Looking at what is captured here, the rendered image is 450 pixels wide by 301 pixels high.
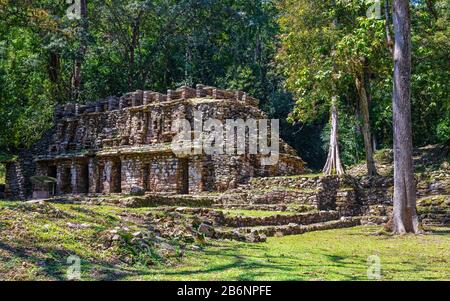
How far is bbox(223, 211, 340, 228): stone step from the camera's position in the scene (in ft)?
51.0

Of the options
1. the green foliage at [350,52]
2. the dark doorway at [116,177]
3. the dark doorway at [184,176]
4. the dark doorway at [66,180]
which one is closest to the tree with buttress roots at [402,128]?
the green foliage at [350,52]

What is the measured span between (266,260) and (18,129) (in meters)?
29.1

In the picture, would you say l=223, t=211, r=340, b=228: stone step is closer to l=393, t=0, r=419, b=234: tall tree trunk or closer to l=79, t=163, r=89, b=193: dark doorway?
l=393, t=0, r=419, b=234: tall tree trunk

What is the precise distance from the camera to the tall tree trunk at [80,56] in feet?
118

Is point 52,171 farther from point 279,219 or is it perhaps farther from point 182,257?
point 182,257

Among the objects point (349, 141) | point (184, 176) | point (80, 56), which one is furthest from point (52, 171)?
point (349, 141)

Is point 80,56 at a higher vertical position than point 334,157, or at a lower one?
higher

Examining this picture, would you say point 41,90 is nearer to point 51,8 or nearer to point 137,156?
point 51,8

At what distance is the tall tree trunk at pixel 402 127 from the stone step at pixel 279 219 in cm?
343

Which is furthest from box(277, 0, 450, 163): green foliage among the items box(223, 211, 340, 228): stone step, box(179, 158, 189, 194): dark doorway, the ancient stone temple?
box(179, 158, 189, 194): dark doorway

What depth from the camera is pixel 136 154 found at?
27859 mm

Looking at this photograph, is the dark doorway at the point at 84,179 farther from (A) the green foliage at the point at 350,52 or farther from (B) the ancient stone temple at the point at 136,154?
(A) the green foliage at the point at 350,52

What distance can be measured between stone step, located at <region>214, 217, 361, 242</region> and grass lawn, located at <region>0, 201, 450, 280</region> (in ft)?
1.72

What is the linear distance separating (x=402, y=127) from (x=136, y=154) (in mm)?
15583
